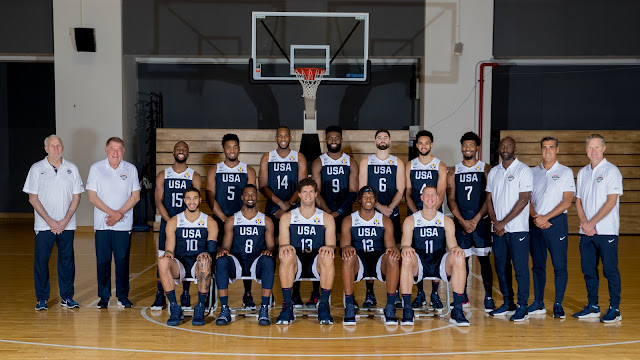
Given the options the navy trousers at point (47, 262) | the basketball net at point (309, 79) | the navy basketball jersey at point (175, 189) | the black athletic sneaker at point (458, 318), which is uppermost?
the basketball net at point (309, 79)

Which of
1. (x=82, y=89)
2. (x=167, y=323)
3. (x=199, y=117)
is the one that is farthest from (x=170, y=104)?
(x=167, y=323)

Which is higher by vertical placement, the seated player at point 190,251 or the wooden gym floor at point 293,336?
the seated player at point 190,251

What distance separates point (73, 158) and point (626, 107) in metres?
10.9

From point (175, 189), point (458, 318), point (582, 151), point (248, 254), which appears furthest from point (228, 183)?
point (582, 151)

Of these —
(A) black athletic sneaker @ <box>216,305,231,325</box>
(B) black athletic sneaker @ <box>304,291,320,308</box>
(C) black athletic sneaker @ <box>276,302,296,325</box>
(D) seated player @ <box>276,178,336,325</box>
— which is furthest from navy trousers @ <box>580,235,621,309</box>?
(A) black athletic sneaker @ <box>216,305,231,325</box>

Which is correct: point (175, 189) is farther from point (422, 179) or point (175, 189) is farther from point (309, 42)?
point (309, 42)

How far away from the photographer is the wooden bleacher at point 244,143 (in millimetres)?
12039

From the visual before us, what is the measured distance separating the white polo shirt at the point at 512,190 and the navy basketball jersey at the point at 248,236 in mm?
2146

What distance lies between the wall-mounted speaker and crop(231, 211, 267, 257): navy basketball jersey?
300 inches

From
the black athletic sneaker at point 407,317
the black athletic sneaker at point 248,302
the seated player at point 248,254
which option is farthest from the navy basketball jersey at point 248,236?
the black athletic sneaker at point 407,317

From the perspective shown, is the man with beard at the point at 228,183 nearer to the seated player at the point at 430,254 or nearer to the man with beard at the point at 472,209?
the seated player at the point at 430,254

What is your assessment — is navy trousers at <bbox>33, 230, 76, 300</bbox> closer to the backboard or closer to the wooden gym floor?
the wooden gym floor

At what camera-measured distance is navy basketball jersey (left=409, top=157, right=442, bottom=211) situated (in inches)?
250

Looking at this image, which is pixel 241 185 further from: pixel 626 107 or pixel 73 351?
pixel 626 107
